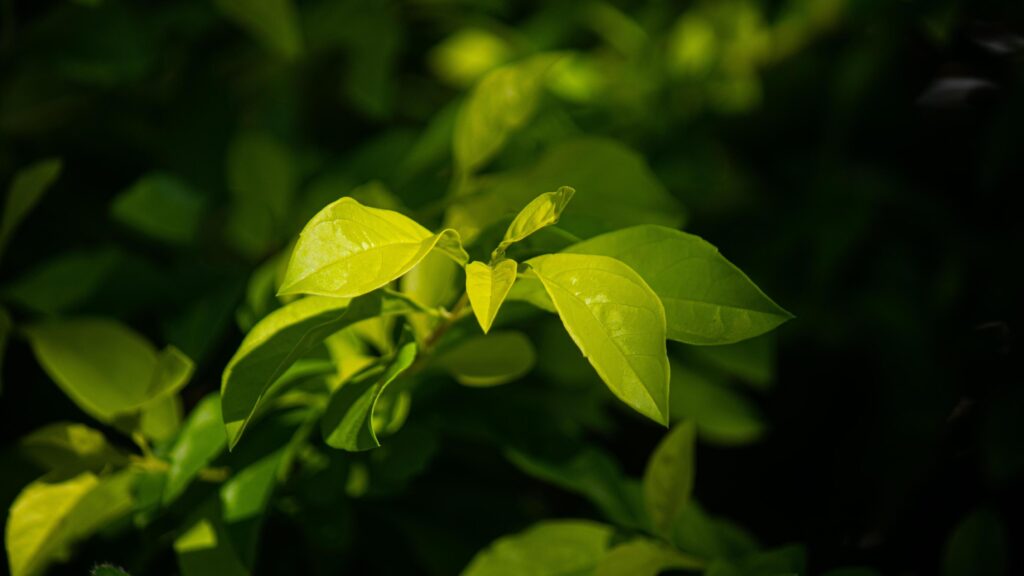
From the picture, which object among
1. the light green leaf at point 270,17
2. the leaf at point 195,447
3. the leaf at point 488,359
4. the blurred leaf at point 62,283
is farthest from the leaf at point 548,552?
the light green leaf at point 270,17

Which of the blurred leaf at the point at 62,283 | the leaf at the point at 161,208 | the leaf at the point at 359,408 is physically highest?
the leaf at the point at 359,408

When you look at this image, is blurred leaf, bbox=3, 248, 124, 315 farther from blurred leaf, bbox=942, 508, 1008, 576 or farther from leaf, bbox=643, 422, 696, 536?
blurred leaf, bbox=942, 508, 1008, 576

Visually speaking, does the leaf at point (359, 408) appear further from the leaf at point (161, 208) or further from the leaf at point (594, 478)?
the leaf at point (161, 208)

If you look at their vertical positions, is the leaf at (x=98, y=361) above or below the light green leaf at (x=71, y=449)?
above

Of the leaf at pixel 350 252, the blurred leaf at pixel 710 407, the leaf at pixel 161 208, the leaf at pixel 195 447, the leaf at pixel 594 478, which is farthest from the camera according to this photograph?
the blurred leaf at pixel 710 407

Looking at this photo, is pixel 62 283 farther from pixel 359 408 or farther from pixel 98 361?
pixel 359 408

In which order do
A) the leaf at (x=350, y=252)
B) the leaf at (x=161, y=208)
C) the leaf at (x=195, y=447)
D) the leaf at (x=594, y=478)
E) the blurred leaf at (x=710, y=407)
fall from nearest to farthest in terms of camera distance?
the leaf at (x=350, y=252), the leaf at (x=195, y=447), the leaf at (x=594, y=478), the leaf at (x=161, y=208), the blurred leaf at (x=710, y=407)

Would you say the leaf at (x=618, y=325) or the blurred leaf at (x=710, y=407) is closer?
the leaf at (x=618, y=325)
